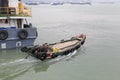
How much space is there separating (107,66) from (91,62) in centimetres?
107

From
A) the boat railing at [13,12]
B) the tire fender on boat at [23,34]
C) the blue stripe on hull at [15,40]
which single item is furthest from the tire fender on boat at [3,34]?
the boat railing at [13,12]

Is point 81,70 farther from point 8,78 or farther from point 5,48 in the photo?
point 5,48

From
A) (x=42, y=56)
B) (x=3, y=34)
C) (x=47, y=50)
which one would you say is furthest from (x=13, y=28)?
(x=42, y=56)

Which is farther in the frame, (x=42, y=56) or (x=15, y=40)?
(x=15, y=40)

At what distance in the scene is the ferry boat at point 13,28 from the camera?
17234 mm

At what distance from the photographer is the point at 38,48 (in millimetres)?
15781

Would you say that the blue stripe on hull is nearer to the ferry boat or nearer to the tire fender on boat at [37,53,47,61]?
the ferry boat

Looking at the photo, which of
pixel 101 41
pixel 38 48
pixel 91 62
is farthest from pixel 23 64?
pixel 101 41

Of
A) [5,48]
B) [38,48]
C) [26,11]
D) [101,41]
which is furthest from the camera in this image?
[101,41]

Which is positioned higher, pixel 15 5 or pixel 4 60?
pixel 15 5

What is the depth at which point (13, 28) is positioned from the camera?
58.1 feet

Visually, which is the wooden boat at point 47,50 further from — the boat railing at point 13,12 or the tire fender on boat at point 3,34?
the boat railing at point 13,12

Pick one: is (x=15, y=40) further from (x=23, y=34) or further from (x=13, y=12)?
(x=13, y=12)

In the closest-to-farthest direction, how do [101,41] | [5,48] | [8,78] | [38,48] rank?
[8,78]
[38,48]
[5,48]
[101,41]
